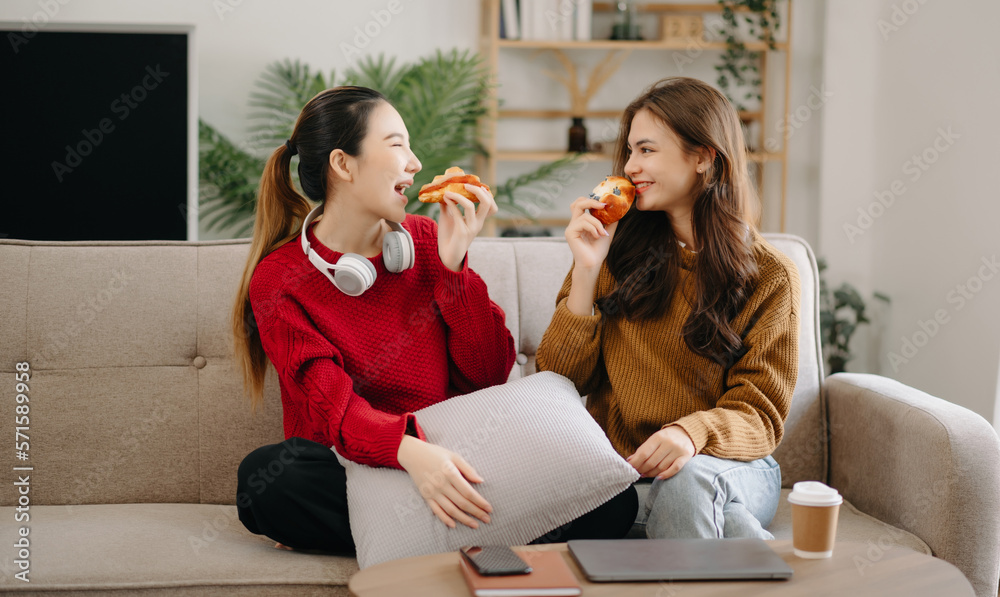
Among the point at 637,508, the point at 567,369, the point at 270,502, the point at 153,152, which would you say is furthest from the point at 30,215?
the point at 637,508

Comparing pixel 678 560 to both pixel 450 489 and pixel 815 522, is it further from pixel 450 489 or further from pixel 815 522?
pixel 450 489

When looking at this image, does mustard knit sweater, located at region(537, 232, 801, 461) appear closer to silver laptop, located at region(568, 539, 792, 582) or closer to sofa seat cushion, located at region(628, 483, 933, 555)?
sofa seat cushion, located at region(628, 483, 933, 555)

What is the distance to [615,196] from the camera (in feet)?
4.96

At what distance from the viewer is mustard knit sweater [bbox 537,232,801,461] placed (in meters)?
1.41

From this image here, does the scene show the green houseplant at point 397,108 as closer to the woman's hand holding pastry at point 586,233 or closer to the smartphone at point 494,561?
the woman's hand holding pastry at point 586,233

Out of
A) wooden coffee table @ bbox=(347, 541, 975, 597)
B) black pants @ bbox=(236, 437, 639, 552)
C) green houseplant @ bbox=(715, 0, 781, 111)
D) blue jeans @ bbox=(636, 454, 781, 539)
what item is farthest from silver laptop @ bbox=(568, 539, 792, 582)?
green houseplant @ bbox=(715, 0, 781, 111)

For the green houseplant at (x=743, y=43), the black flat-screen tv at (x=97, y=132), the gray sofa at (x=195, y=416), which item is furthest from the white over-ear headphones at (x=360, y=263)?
the green houseplant at (x=743, y=43)

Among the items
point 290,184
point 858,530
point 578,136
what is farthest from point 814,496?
point 578,136

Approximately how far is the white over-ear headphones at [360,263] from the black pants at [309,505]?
296 mm

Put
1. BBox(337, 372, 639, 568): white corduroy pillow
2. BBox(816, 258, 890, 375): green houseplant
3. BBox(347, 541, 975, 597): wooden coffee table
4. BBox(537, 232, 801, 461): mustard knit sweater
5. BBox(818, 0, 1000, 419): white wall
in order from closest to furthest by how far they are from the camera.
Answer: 1. BBox(347, 541, 975, 597): wooden coffee table
2. BBox(337, 372, 639, 568): white corduroy pillow
3. BBox(537, 232, 801, 461): mustard knit sweater
4. BBox(818, 0, 1000, 419): white wall
5. BBox(816, 258, 890, 375): green houseplant

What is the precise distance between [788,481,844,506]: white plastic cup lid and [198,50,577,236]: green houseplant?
2.09 metres

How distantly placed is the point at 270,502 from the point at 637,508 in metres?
0.60

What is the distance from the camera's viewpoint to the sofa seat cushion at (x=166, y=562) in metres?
1.25

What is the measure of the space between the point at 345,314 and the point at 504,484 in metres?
0.49
